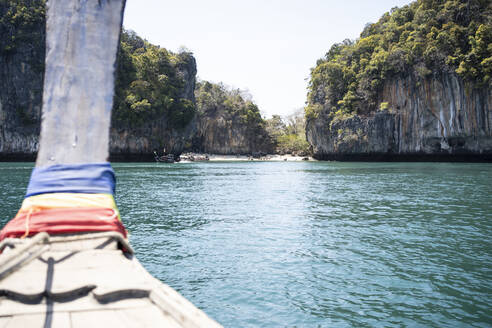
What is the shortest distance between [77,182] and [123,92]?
46.4m

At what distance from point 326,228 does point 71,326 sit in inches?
283

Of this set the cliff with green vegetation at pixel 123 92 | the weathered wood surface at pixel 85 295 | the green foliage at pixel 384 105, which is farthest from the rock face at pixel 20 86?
the weathered wood surface at pixel 85 295

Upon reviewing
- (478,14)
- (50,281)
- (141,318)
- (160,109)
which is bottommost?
(141,318)

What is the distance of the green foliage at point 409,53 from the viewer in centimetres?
3353

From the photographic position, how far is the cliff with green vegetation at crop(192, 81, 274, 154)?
64.7 meters

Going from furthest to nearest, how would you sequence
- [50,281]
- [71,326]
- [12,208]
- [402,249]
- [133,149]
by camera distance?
[133,149], [12,208], [402,249], [50,281], [71,326]

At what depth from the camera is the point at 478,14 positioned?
3478cm

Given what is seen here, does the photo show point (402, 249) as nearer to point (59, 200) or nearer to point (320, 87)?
point (59, 200)

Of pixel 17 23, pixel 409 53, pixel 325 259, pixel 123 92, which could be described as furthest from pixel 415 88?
pixel 17 23

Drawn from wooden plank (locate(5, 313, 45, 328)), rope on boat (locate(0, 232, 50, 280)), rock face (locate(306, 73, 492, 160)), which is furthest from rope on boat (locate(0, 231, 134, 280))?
rock face (locate(306, 73, 492, 160))

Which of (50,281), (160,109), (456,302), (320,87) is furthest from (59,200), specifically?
(320,87)

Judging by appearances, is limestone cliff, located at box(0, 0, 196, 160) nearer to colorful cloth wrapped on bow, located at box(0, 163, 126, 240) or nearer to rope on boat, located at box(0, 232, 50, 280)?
colorful cloth wrapped on bow, located at box(0, 163, 126, 240)

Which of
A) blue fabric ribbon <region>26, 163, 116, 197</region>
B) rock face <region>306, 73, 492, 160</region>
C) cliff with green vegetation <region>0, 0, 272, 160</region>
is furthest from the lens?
cliff with green vegetation <region>0, 0, 272, 160</region>

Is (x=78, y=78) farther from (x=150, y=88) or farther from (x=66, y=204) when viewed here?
(x=150, y=88)
